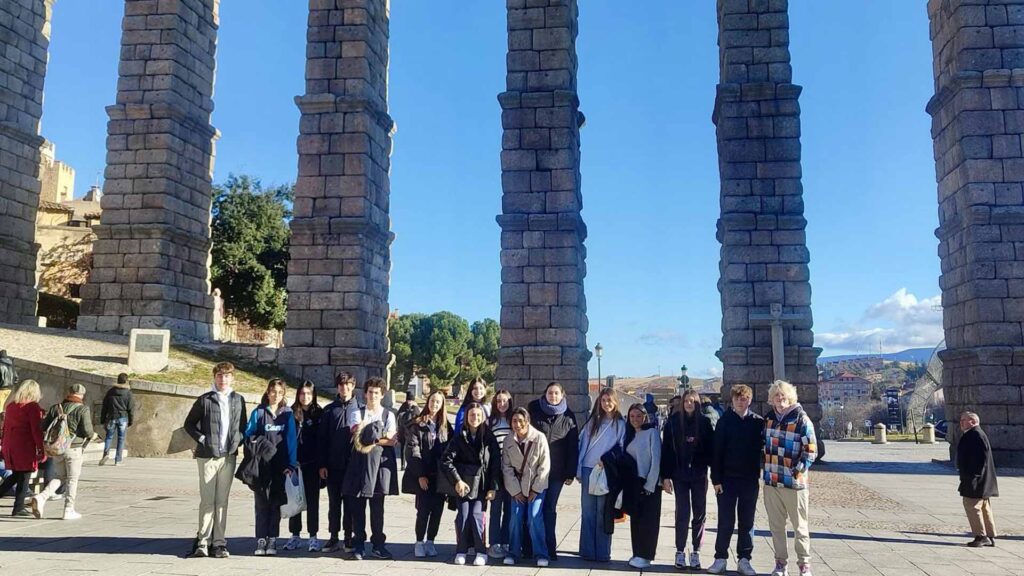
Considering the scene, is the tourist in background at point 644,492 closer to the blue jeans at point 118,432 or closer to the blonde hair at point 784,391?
the blonde hair at point 784,391

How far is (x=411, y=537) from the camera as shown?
7980 mm

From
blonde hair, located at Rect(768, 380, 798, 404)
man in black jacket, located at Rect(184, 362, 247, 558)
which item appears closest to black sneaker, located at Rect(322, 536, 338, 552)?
man in black jacket, located at Rect(184, 362, 247, 558)

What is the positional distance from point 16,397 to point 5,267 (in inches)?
581

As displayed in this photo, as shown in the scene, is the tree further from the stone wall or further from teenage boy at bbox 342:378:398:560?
teenage boy at bbox 342:378:398:560

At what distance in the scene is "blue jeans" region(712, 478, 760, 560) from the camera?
6520mm

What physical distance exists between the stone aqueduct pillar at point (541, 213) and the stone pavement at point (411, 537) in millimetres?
4810

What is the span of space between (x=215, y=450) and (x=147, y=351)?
32.3 ft

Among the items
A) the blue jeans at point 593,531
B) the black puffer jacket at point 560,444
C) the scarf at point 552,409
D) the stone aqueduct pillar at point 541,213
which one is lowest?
the blue jeans at point 593,531

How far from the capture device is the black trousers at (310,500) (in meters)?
7.24

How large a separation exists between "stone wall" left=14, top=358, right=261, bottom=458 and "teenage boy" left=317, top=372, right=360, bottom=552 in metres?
8.20

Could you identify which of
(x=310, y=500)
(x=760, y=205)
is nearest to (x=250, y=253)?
(x=760, y=205)

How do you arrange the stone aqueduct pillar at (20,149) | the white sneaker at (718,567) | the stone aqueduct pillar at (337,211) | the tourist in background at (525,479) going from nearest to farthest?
the white sneaker at (718,567), the tourist in background at (525,479), the stone aqueduct pillar at (337,211), the stone aqueduct pillar at (20,149)

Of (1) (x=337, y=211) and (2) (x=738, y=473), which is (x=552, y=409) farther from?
(1) (x=337, y=211)

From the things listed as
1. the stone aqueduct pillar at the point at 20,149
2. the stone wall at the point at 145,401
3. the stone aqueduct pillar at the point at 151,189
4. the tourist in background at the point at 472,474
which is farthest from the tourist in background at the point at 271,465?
the stone aqueduct pillar at the point at 20,149
